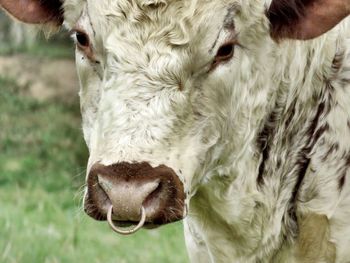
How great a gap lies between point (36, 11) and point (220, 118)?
109 centimetres

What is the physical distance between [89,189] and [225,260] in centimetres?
123

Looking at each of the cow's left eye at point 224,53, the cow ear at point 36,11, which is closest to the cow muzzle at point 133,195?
the cow's left eye at point 224,53

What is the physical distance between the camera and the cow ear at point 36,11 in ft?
20.1

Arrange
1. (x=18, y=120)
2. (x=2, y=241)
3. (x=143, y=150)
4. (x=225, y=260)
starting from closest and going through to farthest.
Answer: (x=143, y=150) → (x=225, y=260) → (x=2, y=241) → (x=18, y=120)

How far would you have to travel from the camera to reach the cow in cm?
525

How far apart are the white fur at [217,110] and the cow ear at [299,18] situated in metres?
0.06

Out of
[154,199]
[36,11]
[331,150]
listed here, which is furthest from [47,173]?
[154,199]

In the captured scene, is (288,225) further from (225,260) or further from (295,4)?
(295,4)

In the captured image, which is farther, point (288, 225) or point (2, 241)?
point (2, 241)

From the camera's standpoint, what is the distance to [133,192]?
5.09 m

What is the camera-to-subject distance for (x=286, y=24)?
583 cm

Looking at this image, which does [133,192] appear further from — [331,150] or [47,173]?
[47,173]

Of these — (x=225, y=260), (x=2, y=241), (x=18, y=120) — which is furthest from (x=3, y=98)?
(x=225, y=260)

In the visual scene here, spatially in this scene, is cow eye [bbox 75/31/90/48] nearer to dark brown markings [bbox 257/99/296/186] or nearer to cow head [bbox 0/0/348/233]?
cow head [bbox 0/0/348/233]
